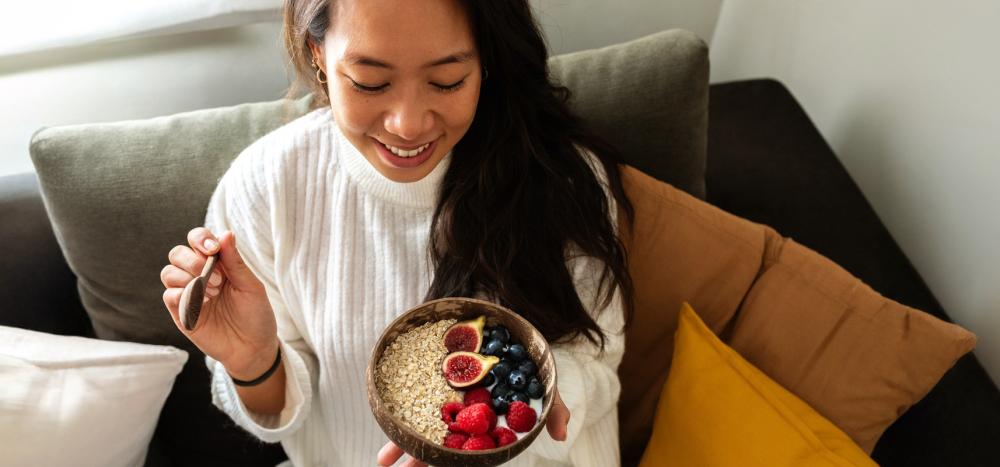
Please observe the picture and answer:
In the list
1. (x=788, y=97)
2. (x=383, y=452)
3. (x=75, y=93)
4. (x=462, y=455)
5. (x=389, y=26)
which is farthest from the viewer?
(x=788, y=97)

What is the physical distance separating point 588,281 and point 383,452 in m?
0.45

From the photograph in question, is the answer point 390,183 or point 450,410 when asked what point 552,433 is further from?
point 390,183

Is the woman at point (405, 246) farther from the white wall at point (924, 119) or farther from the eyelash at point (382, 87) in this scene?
the white wall at point (924, 119)

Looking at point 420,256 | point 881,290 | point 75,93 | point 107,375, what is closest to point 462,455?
point 420,256

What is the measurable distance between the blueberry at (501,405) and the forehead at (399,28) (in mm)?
449

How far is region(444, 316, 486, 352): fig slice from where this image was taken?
102 centimetres

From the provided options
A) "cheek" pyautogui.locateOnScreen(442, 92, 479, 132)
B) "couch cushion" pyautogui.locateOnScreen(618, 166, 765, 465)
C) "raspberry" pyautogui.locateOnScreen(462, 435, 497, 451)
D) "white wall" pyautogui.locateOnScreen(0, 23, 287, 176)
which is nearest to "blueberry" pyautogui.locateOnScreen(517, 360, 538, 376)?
"raspberry" pyautogui.locateOnScreen(462, 435, 497, 451)

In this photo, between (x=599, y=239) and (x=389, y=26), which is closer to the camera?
(x=389, y=26)

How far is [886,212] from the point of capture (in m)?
1.71

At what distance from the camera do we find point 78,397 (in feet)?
4.27

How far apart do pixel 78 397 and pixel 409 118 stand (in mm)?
781

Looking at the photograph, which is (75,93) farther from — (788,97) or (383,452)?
(788,97)

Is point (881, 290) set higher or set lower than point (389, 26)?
lower

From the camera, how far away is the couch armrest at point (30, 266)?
4.65 feet
